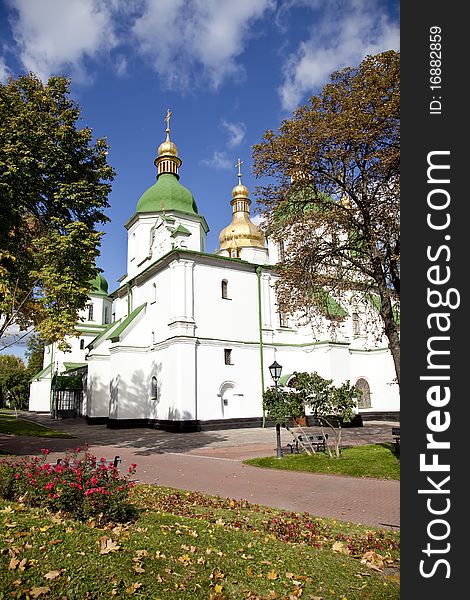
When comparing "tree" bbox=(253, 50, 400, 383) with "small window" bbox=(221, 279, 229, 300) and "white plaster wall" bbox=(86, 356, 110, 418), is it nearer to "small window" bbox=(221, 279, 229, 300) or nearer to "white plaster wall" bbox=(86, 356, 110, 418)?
"small window" bbox=(221, 279, 229, 300)

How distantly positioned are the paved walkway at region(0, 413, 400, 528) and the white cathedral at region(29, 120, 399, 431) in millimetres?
6604

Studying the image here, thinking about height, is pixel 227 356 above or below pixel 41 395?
above

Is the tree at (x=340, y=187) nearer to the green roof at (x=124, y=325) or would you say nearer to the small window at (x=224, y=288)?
the small window at (x=224, y=288)

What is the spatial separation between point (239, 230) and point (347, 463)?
27.8m

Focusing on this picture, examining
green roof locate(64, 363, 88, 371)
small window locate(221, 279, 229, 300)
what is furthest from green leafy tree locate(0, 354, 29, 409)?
small window locate(221, 279, 229, 300)

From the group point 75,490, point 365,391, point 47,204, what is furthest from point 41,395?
point 75,490

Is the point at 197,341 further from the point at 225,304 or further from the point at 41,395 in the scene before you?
the point at 41,395

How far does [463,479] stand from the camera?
294 cm

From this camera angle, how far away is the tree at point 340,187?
12070 millimetres

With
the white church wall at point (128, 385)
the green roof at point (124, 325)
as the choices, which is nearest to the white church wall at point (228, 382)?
the white church wall at point (128, 385)

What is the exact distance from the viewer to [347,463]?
12953 mm

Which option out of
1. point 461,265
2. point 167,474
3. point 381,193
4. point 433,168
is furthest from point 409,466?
point 381,193

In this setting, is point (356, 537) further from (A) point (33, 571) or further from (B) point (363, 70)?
(B) point (363, 70)

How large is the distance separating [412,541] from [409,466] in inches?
18.5
